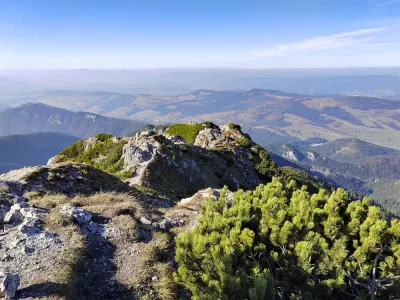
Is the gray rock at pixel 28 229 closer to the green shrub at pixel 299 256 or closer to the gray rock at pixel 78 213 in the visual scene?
the gray rock at pixel 78 213

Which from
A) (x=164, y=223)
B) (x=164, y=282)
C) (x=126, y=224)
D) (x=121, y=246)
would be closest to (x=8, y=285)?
(x=121, y=246)

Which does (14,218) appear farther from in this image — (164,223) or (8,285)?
(164,223)

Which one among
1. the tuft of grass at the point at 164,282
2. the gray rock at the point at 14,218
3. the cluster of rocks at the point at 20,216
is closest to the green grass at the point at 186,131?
the cluster of rocks at the point at 20,216

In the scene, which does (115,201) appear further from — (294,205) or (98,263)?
(294,205)

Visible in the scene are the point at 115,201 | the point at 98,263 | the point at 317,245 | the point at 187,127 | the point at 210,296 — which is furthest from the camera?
the point at 187,127

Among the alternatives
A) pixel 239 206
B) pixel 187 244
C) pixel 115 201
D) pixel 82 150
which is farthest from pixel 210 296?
pixel 82 150

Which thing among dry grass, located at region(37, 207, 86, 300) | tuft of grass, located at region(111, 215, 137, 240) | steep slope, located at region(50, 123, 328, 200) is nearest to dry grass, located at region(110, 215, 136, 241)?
tuft of grass, located at region(111, 215, 137, 240)

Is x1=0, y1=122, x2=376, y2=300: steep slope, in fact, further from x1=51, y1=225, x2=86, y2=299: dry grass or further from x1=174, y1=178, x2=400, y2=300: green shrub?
x1=174, y1=178, x2=400, y2=300: green shrub
